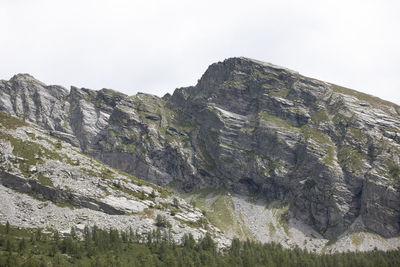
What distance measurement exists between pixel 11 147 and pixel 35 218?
47814 mm

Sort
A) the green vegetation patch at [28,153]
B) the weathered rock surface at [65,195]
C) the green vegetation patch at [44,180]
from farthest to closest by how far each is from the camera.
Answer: the green vegetation patch at [28,153], the green vegetation patch at [44,180], the weathered rock surface at [65,195]

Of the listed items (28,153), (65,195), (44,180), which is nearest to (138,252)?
(65,195)

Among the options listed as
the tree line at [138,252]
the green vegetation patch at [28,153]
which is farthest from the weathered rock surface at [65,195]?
the tree line at [138,252]

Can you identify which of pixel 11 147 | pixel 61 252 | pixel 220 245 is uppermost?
pixel 11 147

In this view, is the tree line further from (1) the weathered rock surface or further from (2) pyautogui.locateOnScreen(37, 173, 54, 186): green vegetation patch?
(2) pyautogui.locateOnScreen(37, 173, 54, 186): green vegetation patch

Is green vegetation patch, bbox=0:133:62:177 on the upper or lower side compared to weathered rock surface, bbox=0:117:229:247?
upper

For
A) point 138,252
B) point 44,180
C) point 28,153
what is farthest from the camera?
point 28,153

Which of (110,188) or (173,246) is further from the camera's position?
(110,188)

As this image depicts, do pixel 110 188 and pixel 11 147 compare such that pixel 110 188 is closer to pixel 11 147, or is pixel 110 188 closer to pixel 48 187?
pixel 48 187

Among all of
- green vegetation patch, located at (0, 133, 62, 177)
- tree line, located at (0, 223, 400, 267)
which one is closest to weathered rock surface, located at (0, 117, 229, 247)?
green vegetation patch, located at (0, 133, 62, 177)

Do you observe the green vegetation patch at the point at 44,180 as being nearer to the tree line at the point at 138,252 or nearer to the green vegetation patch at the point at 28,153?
the green vegetation patch at the point at 28,153

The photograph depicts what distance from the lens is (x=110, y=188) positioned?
18388cm

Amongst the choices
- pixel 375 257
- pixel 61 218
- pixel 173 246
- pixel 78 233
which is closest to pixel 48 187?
pixel 61 218

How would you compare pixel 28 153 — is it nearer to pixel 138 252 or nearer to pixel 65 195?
pixel 65 195
